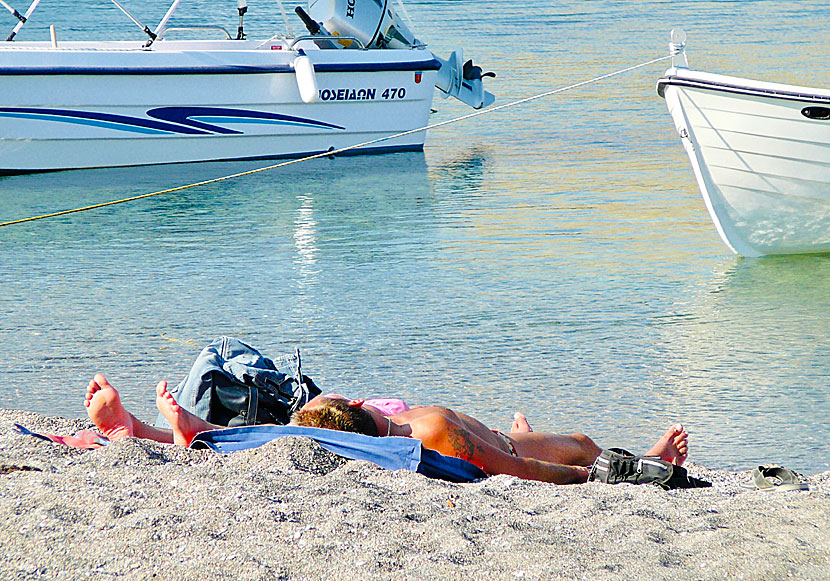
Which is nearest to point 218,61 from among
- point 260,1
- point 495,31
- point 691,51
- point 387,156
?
point 387,156

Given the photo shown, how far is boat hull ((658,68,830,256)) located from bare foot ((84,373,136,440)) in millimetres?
5363

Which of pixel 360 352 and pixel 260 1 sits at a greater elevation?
pixel 260 1

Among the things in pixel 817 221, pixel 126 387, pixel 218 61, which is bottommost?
pixel 126 387

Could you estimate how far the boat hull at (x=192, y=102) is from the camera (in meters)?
11.1

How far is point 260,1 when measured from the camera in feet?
98.7

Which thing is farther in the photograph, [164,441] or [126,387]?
[126,387]

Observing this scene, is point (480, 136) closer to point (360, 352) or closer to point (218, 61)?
point (218, 61)

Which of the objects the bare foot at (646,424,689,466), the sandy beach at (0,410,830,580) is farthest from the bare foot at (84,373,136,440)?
the bare foot at (646,424,689,466)

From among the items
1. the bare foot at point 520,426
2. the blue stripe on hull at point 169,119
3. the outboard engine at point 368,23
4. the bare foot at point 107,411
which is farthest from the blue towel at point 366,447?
the outboard engine at point 368,23

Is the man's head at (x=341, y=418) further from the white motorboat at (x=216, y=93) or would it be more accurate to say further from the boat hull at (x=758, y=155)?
the white motorboat at (x=216, y=93)

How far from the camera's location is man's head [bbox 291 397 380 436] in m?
3.87

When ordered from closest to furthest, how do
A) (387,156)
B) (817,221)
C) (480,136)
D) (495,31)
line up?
1. (817,221)
2. (387,156)
3. (480,136)
4. (495,31)

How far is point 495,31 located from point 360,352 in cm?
2165

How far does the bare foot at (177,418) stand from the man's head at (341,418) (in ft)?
1.40
